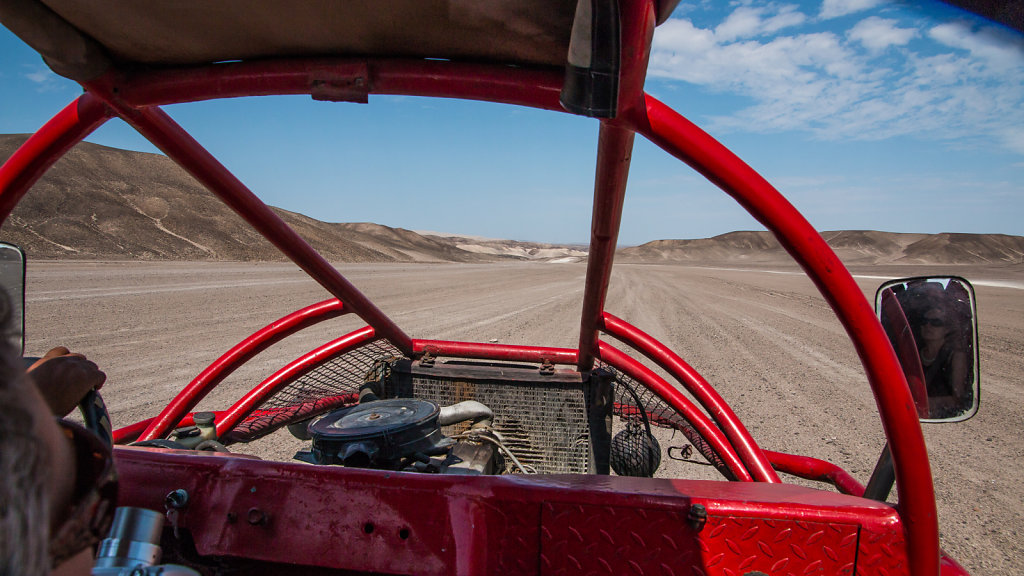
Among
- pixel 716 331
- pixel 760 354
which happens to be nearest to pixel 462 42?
pixel 760 354

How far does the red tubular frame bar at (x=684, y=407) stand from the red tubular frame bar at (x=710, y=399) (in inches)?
2.6

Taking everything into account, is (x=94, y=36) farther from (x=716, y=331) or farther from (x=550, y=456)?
(x=716, y=331)

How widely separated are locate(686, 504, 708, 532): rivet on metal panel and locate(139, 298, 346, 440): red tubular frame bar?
1.81m

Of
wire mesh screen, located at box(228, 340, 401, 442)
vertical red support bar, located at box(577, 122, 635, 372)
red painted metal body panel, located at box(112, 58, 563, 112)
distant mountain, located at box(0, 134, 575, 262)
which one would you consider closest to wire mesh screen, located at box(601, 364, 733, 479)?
vertical red support bar, located at box(577, 122, 635, 372)

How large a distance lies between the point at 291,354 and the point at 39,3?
7612 mm

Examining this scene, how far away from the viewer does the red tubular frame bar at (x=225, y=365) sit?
2.42 meters

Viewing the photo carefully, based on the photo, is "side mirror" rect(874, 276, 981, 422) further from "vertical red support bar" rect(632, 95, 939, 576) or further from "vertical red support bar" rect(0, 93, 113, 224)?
"vertical red support bar" rect(0, 93, 113, 224)

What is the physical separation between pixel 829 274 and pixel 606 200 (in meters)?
0.51

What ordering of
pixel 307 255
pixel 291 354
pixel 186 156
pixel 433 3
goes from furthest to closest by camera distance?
pixel 291 354, pixel 307 255, pixel 186 156, pixel 433 3

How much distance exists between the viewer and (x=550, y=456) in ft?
9.19

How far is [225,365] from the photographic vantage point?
2.53 meters

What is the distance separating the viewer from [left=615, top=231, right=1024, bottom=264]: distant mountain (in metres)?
82.0

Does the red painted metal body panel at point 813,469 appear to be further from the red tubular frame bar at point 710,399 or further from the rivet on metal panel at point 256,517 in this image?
the rivet on metal panel at point 256,517

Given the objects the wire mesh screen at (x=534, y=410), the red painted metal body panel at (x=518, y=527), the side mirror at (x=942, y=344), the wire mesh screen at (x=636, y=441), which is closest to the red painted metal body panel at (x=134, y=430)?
the wire mesh screen at (x=534, y=410)
